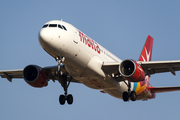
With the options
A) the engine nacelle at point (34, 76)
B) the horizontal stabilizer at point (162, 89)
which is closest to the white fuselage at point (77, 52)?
the engine nacelle at point (34, 76)

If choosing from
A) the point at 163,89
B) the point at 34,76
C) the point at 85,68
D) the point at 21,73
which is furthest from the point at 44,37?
the point at 163,89

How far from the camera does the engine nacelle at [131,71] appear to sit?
28594 mm

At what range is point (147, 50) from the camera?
4366cm

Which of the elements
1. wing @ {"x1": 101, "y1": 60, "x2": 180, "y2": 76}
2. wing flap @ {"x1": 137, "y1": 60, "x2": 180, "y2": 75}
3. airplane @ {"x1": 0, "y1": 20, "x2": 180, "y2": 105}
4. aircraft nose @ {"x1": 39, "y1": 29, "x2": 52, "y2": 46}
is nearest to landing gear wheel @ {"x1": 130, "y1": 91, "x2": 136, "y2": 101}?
airplane @ {"x1": 0, "y1": 20, "x2": 180, "y2": 105}

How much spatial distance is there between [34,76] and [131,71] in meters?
9.87

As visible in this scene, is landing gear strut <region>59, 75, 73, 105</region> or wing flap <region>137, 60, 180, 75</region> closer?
wing flap <region>137, 60, 180, 75</region>

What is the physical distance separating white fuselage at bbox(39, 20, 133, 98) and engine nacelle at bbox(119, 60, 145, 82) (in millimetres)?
1847

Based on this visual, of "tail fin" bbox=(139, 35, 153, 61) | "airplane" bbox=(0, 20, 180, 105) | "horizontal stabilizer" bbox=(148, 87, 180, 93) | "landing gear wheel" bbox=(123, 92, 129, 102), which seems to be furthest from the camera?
"tail fin" bbox=(139, 35, 153, 61)

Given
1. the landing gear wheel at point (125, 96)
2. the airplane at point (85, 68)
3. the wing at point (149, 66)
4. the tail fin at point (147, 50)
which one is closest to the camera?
the airplane at point (85, 68)

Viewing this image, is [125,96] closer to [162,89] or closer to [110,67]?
[110,67]

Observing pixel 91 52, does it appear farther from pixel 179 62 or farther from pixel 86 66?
pixel 179 62

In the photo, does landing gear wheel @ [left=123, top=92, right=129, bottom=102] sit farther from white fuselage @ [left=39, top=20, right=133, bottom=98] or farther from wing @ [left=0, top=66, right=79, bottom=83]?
wing @ [left=0, top=66, right=79, bottom=83]

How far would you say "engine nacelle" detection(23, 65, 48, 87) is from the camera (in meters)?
32.8

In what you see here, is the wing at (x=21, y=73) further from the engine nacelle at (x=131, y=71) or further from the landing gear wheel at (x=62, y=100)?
the engine nacelle at (x=131, y=71)
